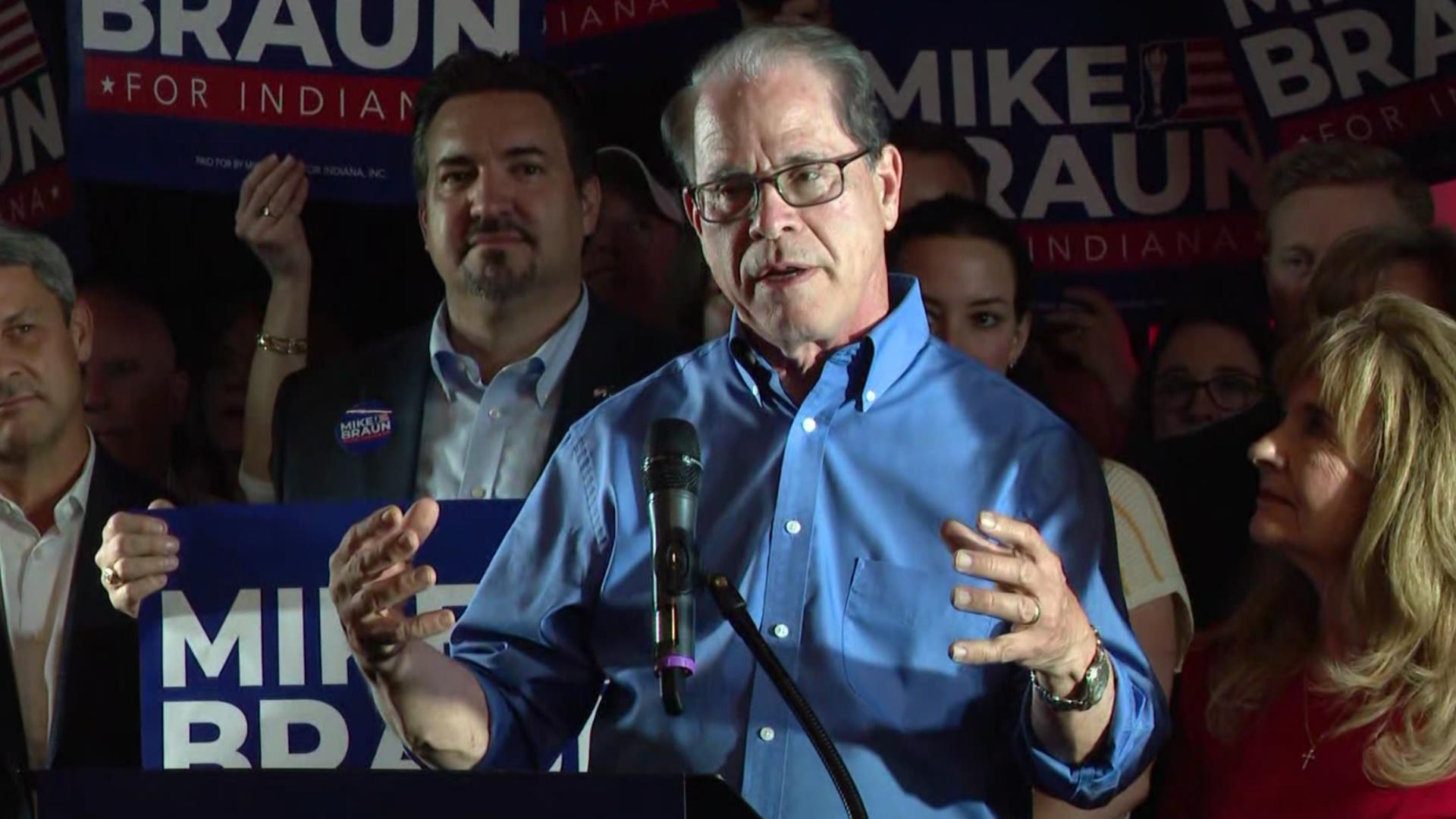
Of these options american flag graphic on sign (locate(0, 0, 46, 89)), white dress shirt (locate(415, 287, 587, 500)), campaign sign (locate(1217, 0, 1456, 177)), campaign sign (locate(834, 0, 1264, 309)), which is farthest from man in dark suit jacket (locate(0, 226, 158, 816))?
campaign sign (locate(1217, 0, 1456, 177))

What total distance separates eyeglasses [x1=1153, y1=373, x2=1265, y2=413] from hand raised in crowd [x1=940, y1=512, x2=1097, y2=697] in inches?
70.8

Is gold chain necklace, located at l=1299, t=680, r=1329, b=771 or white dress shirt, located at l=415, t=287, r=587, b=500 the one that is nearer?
gold chain necklace, located at l=1299, t=680, r=1329, b=771

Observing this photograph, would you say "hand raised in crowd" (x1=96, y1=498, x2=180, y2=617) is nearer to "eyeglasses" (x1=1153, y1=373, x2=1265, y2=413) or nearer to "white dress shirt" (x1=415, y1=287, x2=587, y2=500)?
"white dress shirt" (x1=415, y1=287, x2=587, y2=500)

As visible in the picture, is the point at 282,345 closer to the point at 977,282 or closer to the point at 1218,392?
the point at 977,282

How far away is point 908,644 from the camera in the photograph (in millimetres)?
2174

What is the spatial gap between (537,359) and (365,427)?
0.30m

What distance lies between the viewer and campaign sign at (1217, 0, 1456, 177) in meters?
3.82

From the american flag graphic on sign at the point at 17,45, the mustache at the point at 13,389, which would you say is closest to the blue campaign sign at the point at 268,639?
the mustache at the point at 13,389

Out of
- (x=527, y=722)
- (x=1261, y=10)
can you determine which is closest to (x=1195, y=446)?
(x=1261, y=10)

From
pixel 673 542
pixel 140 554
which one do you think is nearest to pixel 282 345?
pixel 140 554

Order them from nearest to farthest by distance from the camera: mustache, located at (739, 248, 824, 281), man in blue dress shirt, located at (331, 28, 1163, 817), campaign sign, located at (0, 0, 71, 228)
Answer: man in blue dress shirt, located at (331, 28, 1163, 817) → mustache, located at (739, 248, 824, 281) → campaign sign, located at (0, 0, 71, 228)

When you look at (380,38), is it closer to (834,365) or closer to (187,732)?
(187,732)

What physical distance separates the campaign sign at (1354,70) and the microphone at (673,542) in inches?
86.6

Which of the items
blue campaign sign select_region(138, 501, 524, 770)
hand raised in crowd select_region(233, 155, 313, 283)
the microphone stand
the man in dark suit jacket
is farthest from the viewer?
hand raised in crowd select_region(233, 155, 313, 283)
